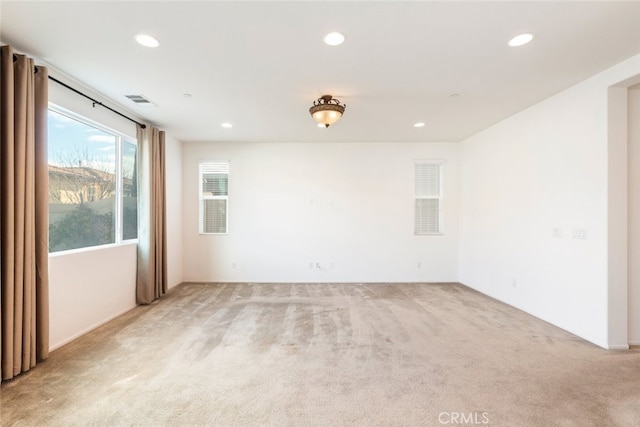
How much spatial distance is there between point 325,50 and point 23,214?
283cm

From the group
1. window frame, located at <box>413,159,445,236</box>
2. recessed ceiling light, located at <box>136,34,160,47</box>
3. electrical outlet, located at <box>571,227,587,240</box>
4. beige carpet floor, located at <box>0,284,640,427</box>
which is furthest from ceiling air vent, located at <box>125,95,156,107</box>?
electrical outlet, located at <box>571,227,587,240</box>

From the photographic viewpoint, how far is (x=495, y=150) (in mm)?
4645

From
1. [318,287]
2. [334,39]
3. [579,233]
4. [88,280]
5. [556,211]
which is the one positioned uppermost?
[334,39]

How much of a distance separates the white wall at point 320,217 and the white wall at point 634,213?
115 inches

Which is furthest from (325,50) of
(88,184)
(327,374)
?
(88,184)

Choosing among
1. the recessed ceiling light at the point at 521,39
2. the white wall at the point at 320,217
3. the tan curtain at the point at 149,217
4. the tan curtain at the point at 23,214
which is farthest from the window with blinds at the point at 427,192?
the tan curtain at the point at 23,214

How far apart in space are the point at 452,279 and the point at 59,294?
6.03 meters

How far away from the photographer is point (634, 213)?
2932 millimetres

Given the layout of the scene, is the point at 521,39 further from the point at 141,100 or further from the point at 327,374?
the point at 141,100

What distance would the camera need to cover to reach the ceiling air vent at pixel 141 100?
3.50m

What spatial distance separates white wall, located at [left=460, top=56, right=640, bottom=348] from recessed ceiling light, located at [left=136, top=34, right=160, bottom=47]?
13.6 feet

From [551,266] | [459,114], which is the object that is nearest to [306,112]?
[459,114]

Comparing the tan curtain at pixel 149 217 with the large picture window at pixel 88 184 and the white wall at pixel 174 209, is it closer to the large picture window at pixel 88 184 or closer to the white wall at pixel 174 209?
the large picture window at pixel 88 184

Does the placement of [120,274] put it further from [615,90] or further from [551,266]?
[615,90]
